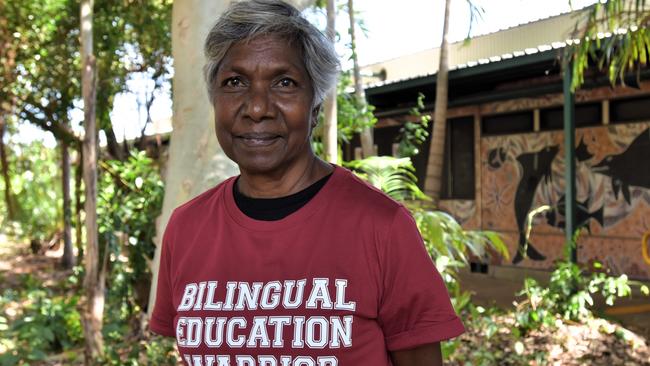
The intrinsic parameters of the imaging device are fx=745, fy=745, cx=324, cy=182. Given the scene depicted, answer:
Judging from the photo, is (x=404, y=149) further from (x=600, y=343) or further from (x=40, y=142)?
(x=40, y=142)

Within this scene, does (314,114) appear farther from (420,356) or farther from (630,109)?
(630,109)

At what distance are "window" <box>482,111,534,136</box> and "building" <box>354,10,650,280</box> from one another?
16mm

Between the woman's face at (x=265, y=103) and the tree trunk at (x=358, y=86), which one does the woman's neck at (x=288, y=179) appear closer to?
the woman's face at (x=265, y=103)

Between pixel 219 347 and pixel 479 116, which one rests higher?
pixel 479 116

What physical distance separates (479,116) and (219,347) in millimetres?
10656

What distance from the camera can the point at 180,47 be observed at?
4.06 m

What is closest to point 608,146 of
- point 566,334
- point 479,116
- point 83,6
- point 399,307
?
point 479,116

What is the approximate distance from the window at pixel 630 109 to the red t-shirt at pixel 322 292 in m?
8.93

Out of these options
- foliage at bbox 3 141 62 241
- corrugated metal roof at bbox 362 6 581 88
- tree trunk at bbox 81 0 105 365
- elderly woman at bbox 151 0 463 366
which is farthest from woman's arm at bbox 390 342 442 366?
foliage at bbox 3 141 62 241

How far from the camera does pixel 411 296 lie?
1636mm

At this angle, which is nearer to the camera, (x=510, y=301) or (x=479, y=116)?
(x=510, y=301)

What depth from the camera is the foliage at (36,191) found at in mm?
19547

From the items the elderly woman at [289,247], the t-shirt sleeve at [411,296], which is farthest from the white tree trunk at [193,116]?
the t-shirt sleeve at [411,296]

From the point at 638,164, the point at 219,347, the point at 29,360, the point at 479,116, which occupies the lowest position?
the point at 29,360
